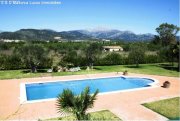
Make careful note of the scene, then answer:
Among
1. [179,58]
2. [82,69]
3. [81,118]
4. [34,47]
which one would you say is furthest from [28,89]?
[179,58]

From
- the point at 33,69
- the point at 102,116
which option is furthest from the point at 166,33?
the point at 102,116

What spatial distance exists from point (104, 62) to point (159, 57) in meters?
11.1

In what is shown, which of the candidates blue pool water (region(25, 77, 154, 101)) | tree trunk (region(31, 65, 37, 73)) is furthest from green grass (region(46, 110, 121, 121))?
tree trunk (region(31, 65, 37, 73))

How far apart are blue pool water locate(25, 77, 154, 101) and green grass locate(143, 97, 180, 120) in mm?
6325

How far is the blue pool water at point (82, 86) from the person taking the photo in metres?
19.4

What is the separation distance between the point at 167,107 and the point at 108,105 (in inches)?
150

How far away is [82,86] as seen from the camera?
71.4 feet

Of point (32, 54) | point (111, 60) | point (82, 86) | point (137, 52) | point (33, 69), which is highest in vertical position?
point (32, 54)

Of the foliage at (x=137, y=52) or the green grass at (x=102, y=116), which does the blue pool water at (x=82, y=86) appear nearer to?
the green grass at (x=102, y=116)

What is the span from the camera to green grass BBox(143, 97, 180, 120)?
1255 cm

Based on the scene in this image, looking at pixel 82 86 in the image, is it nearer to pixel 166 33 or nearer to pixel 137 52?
pixel 137 52

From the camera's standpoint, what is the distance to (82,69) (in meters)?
28.3

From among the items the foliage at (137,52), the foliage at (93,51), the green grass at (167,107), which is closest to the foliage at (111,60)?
the foliage at (137,52)

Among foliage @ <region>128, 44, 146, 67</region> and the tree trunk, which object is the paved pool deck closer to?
the tree trunk
